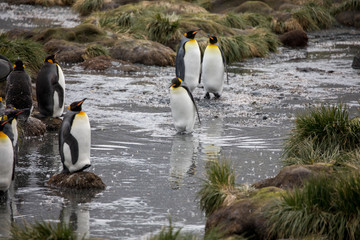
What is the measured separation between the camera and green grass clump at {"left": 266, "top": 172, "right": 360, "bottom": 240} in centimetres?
469

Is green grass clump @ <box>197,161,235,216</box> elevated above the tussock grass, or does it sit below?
below

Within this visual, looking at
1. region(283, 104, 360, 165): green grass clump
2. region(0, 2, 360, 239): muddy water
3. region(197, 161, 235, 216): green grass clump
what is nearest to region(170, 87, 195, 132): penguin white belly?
region(0, 2, 360, 239): muddy water

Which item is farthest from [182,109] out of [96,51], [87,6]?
[87,6]

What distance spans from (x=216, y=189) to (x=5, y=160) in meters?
2.10

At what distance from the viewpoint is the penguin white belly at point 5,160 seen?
6.12 m

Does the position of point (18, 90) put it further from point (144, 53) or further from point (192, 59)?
point (144, 53)

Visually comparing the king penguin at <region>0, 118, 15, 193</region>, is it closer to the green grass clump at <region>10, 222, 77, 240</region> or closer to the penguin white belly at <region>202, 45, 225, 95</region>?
the green grass clump at <region>10, 222, 77, 240</region>

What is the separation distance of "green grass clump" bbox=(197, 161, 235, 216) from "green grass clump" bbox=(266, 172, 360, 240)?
2.47ft

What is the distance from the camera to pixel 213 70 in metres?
12.3

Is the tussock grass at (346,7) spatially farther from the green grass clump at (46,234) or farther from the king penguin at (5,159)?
the green grass clump at (46,234)

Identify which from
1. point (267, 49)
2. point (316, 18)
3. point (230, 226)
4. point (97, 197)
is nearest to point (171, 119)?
point (97, 197)

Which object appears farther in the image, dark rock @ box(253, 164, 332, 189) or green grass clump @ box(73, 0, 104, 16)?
green grass clump @ box(73, 0, 104, 16)

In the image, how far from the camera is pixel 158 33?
18.5 m

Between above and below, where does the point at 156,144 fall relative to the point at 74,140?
below
